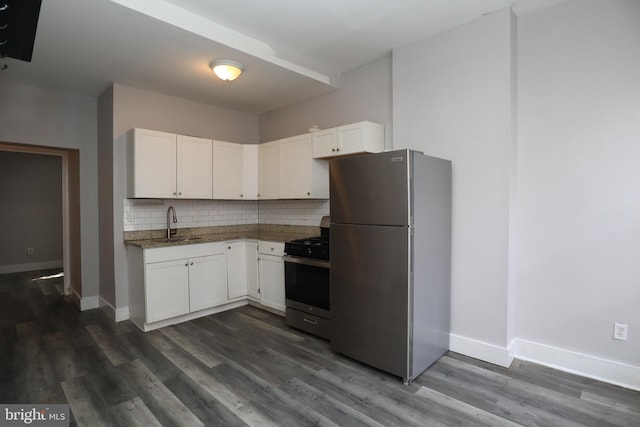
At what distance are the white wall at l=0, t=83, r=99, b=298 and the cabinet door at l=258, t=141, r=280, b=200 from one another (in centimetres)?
208

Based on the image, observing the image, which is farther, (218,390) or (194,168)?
(194,168)

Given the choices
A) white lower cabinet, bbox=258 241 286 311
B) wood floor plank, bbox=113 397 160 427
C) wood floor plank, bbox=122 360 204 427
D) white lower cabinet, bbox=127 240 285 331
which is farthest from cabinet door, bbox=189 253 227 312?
wood floor plank, bbox=113 397 160 427

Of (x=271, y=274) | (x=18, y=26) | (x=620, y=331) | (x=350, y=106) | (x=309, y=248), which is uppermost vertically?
(x=350, y=106)

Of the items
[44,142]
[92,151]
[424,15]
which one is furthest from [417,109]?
[44,142]

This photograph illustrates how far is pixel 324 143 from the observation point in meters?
3.66

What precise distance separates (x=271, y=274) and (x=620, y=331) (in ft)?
10.1

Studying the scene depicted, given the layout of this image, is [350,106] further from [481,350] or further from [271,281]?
[481,350]

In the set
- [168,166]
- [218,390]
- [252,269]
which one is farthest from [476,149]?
[168,166]

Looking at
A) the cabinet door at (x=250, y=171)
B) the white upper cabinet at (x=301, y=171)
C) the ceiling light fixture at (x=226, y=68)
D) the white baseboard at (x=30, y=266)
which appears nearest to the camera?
the ceiling light fixture at (x=226, y=68)

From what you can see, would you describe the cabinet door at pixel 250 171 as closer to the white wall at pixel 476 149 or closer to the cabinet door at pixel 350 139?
the cabinet door at pixel 350 139

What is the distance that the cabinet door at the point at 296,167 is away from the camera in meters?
3.85

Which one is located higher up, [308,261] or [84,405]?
[308,261]

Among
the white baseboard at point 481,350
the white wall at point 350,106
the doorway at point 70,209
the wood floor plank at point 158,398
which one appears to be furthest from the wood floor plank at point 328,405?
the doorway at point 70,209

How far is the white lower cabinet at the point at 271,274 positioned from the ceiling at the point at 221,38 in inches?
73.3
